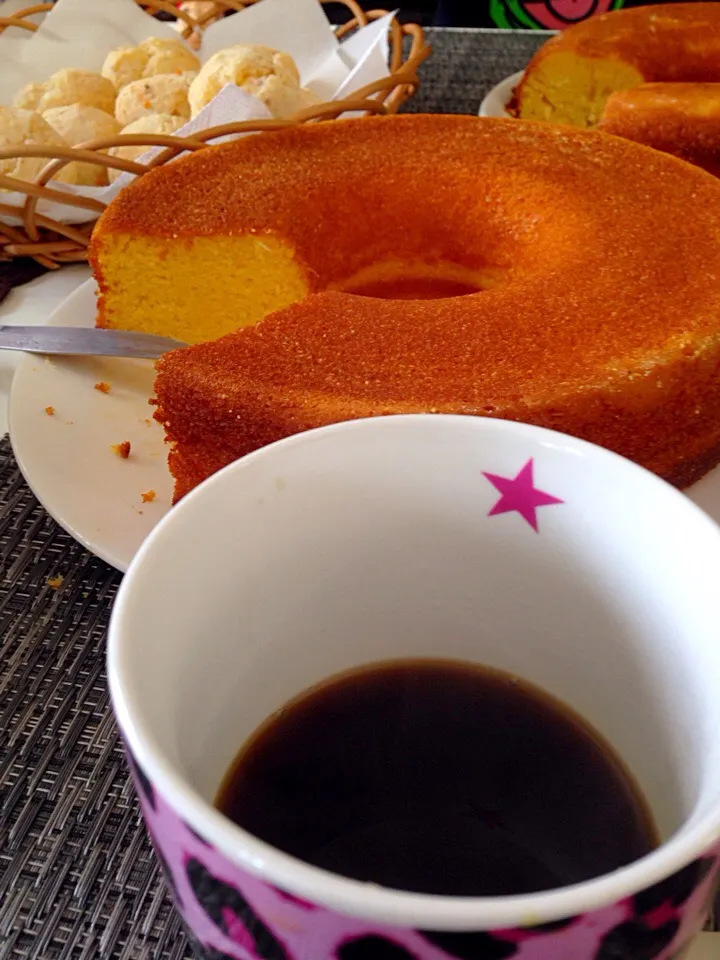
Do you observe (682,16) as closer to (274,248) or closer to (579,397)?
(274,248)

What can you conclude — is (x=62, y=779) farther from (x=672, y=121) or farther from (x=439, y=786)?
(x=672, y=121)

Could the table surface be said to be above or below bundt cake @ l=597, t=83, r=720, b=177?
below

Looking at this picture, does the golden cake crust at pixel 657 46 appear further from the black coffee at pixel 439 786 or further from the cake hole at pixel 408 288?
the black coffee at pixel 439 786

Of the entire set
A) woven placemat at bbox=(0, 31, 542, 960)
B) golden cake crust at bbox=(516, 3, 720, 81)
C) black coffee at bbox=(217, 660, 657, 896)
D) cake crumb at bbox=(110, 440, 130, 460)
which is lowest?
woven placemat at bbox=(0, 31, 542, 960)

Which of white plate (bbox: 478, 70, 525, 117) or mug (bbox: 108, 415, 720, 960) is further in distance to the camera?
white plate (bbox: 478, 70, 525, 117)

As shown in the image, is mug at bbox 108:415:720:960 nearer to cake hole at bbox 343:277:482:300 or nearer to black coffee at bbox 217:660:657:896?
black coffee at bbox 217:660:657:896

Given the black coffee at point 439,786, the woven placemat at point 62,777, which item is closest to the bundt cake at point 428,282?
the woven placemat at point 62,777

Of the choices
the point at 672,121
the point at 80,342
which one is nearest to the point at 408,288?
the point at 80,342

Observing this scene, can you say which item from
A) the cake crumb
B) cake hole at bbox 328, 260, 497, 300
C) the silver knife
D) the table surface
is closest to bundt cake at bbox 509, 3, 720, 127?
cake hole at bbox 328, 260, 497, 300
